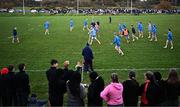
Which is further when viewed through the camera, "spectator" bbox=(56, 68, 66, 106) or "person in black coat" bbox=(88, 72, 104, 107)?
"spectator" bbox=(56, 68, 66, 106)

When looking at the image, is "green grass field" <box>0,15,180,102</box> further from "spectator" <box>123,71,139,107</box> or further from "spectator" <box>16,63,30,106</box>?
"spectator" <box>123,71,139,107</box>

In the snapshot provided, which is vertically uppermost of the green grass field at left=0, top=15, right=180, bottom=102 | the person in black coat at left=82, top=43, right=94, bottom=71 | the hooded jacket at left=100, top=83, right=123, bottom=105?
the hooded jacket at left=100, top=83, right=123, bottom=105

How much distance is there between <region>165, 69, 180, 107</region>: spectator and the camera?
11.5 meters

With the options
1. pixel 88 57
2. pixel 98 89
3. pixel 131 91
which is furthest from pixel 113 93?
pixel 88 57

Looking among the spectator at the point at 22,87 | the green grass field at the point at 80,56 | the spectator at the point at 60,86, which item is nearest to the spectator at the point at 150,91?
the spectator at the point at 60,86

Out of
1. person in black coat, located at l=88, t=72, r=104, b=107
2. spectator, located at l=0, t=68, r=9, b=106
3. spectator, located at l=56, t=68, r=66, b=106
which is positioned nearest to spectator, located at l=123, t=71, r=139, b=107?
person in black coat, located at l=88, t=72, r=104, b=107

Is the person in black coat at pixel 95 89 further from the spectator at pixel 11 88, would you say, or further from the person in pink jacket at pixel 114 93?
the spectator at pixel 11 88

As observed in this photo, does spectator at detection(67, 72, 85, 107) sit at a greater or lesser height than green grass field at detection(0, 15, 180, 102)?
greater

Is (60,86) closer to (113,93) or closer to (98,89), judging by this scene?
(98,89)

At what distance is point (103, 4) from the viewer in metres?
145

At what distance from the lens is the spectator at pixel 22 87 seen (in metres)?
12.8

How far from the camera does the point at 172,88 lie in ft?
37.8

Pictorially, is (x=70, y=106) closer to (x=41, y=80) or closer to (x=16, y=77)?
(x=16, y=77)

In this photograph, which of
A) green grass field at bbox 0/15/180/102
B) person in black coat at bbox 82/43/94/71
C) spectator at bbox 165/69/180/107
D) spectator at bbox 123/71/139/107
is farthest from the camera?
green grass field at bbox 0/15/180/102
